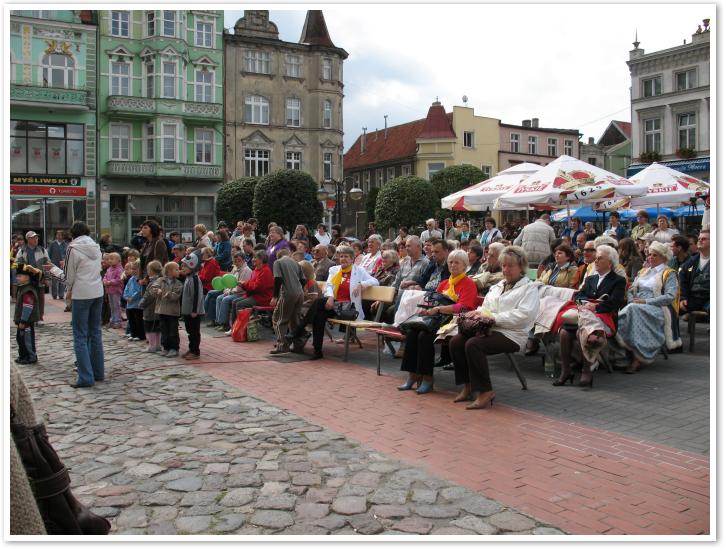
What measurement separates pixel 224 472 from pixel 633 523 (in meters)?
2.73

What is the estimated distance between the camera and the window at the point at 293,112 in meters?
47.8

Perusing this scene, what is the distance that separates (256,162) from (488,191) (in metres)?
34.2

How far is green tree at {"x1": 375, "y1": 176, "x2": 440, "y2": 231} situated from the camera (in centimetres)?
4419

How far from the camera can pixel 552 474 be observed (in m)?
4.87

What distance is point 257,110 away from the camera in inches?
1829

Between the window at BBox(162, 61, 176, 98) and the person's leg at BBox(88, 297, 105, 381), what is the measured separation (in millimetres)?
36342

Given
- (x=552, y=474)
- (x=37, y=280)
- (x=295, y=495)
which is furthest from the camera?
(x=37, y=280)

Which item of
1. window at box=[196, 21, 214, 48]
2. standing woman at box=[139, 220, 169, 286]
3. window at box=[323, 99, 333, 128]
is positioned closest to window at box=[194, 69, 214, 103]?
window at box=[196, 21, 214, 48]

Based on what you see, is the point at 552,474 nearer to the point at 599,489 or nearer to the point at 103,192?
the point at 599,489

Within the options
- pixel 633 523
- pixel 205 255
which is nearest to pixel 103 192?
pixel 205 255

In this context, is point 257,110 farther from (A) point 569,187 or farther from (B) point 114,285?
(A) point 569,187

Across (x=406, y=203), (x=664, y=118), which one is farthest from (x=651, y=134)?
(x=406, y=203)

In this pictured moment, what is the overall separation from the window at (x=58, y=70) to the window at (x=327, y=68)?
1686 centimetres
